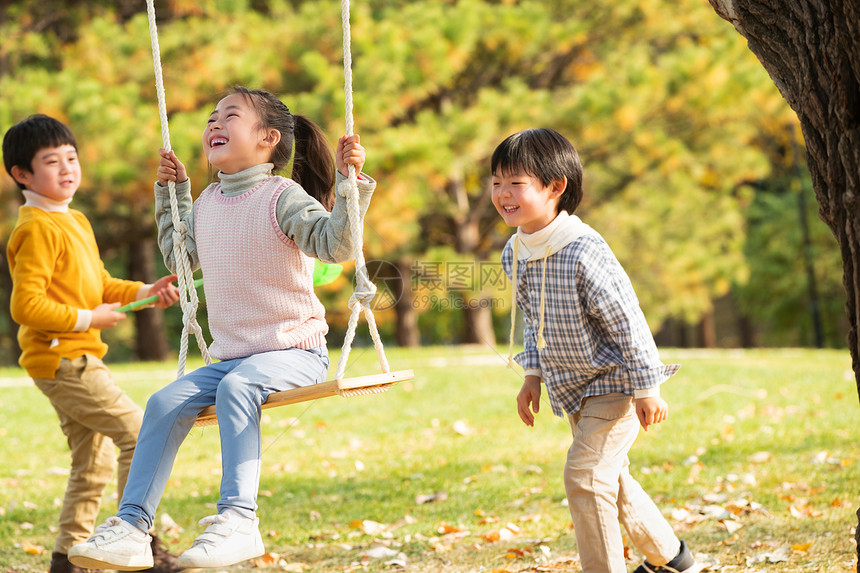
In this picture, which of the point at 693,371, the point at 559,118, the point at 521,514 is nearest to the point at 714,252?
the point at 559,118

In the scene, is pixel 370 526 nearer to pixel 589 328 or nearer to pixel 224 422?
pixel 224 422

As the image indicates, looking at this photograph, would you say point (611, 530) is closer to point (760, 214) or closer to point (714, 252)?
point (714, 252)

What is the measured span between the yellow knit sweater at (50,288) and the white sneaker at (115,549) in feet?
3.32

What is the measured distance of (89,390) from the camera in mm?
3209

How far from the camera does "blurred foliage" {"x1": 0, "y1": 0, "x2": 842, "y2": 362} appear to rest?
34.3 ft

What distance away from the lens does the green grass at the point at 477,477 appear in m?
3.49

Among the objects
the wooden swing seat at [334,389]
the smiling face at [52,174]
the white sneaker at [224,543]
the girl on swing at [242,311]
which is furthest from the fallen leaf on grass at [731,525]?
the smiling face at [52,174]

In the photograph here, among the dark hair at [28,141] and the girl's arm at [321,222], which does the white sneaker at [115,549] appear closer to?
the girl's arm at [321,222]

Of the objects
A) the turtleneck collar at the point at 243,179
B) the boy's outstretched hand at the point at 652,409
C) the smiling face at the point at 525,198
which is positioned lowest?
the boy's outstretched hand at the point at 652,409

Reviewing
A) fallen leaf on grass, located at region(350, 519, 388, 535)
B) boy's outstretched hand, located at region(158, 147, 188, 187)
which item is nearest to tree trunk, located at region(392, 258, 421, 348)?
fallen leaf on grass, located at region(350, 519, 388, 535)

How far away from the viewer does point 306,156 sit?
298 cm

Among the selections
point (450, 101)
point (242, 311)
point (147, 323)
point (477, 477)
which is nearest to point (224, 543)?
point (242, 311)

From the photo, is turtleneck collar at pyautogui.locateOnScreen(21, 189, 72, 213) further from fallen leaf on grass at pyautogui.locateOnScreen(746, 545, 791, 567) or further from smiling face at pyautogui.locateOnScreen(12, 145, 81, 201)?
fallen leaf on grass at pyautogui.locateOnScreen(746, 545, 791, 567)

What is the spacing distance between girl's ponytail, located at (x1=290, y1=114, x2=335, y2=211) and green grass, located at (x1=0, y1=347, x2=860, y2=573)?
58.3 inches
